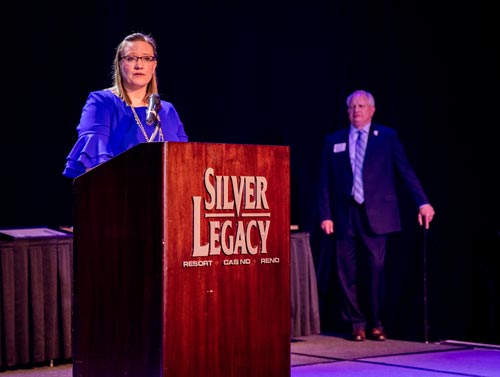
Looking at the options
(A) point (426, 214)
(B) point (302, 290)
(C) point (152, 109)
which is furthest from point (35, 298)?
(A) point (426, 214)

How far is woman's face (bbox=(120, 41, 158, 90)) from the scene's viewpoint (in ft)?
11.5

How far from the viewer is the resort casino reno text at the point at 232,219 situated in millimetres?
2908

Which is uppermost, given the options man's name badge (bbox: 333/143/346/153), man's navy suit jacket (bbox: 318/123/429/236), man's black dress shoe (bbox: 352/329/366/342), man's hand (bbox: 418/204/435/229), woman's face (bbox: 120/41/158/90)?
woman's face (bbox: 120/41/158/90)

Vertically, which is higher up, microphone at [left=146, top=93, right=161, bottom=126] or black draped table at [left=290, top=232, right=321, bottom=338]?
microphone at [left=146, top=93, right=161, bottom=126]

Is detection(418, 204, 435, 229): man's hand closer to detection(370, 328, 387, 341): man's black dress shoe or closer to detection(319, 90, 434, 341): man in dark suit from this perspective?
detection(319, 90, 434, 341): man in dark suit

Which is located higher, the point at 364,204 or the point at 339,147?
the point at 339,147

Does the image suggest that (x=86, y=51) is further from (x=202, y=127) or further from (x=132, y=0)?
(x=202, y=127)

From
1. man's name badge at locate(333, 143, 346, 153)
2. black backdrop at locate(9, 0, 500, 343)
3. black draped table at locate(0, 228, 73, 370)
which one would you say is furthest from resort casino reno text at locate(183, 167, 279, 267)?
man's name badge at locate(333, 143, 346, 153)

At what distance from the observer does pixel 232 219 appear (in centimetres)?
297

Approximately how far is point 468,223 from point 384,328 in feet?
3.22

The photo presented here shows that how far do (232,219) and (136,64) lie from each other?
2.77 ft

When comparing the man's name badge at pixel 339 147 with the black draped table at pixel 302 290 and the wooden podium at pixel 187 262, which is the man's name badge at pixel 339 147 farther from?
the wooden podium at pixel 187 262

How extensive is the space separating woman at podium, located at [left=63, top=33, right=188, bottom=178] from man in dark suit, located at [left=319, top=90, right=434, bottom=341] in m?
3.06

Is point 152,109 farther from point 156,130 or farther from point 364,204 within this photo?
point 364,204
